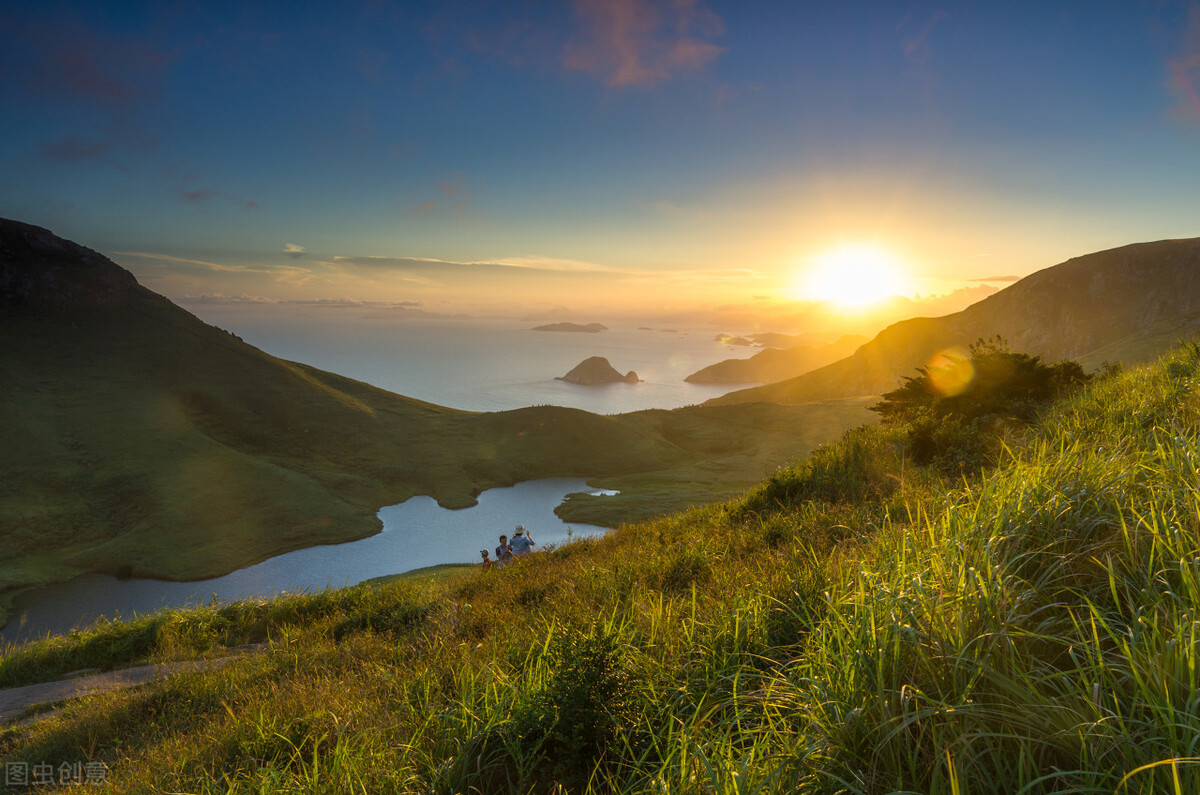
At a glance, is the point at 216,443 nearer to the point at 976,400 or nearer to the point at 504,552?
the point at 504,552

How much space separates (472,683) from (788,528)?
19.7 ft

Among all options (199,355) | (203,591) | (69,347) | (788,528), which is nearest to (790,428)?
(203,591)

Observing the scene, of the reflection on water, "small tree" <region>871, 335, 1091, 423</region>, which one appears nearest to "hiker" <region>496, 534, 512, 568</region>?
"small tree" <region>871, 335, 1091, 423</region>

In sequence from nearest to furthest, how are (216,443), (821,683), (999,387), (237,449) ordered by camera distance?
(821,683) → (999,387) → (216,443) → (237,449)

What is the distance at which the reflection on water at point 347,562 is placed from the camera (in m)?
48.6

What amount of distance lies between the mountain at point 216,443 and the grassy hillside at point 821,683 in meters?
60.7

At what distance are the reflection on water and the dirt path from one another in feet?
77.3

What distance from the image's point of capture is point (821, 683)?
10.5ft

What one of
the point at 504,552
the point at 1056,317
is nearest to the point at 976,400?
the point at 504,552

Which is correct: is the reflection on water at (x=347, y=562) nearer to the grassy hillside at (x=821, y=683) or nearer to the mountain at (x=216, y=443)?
the mountain at (x=216, y=443)

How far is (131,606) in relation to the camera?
4928cm

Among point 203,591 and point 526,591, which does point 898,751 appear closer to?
point 526,591

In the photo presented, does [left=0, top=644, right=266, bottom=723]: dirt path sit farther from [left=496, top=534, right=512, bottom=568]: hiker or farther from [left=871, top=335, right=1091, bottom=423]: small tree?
[left=871, top=335, right=1091, bottom=423]: small tree

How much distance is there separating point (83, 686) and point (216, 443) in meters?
91.2
